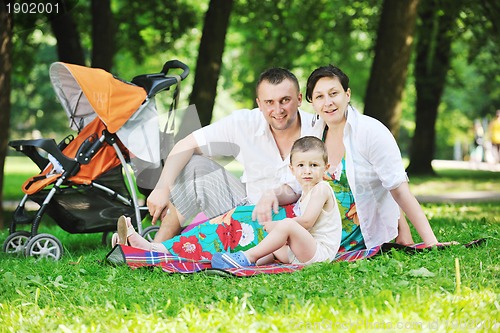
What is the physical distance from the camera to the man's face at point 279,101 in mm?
5430

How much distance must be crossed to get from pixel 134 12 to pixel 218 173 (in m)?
11.5

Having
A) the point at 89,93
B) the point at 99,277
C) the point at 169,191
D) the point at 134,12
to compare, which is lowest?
the point at 99,277

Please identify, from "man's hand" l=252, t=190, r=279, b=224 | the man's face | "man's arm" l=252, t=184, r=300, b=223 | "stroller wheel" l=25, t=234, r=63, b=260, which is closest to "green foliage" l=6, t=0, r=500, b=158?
"stroller wheel" l=25, t=234, r=63, b=260

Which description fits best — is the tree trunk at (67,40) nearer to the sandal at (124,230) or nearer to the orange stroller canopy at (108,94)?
the orange stroller canopy at (108,94)

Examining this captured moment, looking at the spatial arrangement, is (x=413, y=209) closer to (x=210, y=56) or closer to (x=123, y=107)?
(x=123, y=107)

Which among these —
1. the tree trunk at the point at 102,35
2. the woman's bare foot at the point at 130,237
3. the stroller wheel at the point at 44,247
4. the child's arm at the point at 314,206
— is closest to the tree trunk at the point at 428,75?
the tree trunk at the point at 102,35

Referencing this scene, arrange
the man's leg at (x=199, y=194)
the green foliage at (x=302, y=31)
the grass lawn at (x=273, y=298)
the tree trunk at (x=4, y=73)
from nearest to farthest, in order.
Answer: the grass lawn at (x=273, y=298) < the man's leg at (x=199, y=194) < the tree trunk at (x=4, y=73) < the green foliage at (x=302, y=31)

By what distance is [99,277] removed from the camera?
496cm

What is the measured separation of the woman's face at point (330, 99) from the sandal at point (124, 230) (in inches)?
58.6

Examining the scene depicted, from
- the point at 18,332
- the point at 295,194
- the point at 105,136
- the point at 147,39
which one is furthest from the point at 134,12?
the point at 18,332

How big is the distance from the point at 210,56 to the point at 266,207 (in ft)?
20.5

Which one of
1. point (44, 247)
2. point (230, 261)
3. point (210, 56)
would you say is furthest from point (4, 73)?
point (230, 261)

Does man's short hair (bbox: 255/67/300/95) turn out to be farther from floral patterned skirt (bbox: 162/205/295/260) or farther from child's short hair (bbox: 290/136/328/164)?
floral patterned skirt (bbox: 162/205/295/260)

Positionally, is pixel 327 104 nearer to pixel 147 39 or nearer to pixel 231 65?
pixel 147 39
